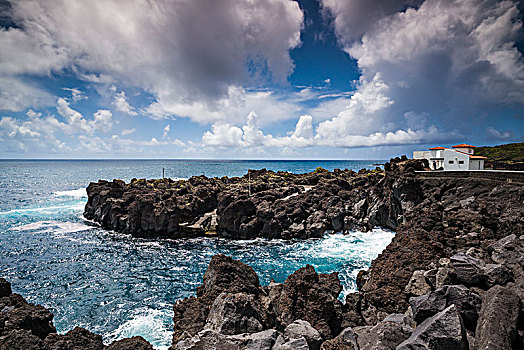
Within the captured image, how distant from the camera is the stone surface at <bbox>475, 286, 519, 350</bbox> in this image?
6.19 m

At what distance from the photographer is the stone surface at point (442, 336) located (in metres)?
5.89

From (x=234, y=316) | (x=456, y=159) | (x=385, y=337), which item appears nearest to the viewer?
(x=385, y=337)

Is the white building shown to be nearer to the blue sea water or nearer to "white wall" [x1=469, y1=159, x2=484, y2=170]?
"white wall" [x1=469, y1=159, x2=484, y2=170]

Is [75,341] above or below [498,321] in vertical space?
below

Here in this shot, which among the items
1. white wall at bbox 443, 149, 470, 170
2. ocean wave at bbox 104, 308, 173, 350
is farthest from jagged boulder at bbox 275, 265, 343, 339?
white wall at bbox 443, 149, 470, 170

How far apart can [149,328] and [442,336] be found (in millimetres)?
15832

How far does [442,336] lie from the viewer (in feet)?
19.6

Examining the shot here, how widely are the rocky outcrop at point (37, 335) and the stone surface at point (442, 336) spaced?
26.5 feet

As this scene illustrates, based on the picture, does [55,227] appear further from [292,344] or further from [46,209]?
[292,344]

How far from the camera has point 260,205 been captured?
36406mm

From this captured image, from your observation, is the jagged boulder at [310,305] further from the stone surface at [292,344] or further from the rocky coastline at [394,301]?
the stone surface at [292,344]

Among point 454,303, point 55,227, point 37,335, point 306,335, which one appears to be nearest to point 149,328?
point 37,335

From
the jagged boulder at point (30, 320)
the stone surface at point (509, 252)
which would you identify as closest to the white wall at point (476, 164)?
the stone surface at point (509, 252)

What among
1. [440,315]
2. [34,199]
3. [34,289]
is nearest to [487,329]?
[440,315]
